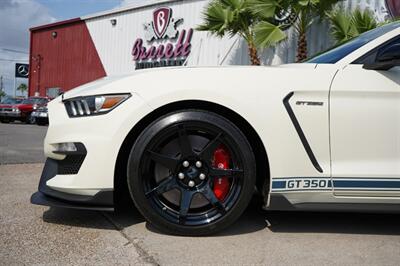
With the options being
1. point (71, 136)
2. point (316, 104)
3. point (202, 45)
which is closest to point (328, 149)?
→ point (316, 104)

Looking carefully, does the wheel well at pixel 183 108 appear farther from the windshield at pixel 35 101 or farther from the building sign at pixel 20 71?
the building sign at pixel 20 71

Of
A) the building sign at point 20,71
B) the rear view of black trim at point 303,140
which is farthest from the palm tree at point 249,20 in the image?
the building sign at point 20,71

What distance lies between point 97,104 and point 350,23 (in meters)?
8.85

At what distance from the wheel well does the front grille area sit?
0.77 feet

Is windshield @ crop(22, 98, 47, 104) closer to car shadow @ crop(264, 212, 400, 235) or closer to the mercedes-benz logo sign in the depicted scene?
the mercedes-benz logo sign

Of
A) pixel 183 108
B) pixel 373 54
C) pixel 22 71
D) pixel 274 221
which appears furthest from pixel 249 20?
pixel 22 71

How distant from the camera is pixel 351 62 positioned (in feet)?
9.43

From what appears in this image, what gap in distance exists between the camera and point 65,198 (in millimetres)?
2779

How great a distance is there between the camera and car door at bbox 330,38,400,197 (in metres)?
2.73

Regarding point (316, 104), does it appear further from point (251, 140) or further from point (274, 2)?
point (274, 2)

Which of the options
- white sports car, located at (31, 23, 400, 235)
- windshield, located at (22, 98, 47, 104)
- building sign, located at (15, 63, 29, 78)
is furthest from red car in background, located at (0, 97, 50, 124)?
white sports car, located at (31, 23, 400, 235)

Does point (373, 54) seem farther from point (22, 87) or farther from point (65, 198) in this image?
point (22, 87)

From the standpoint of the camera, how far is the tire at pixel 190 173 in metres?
2.76

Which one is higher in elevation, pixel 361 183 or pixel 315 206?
pixel 361 183
